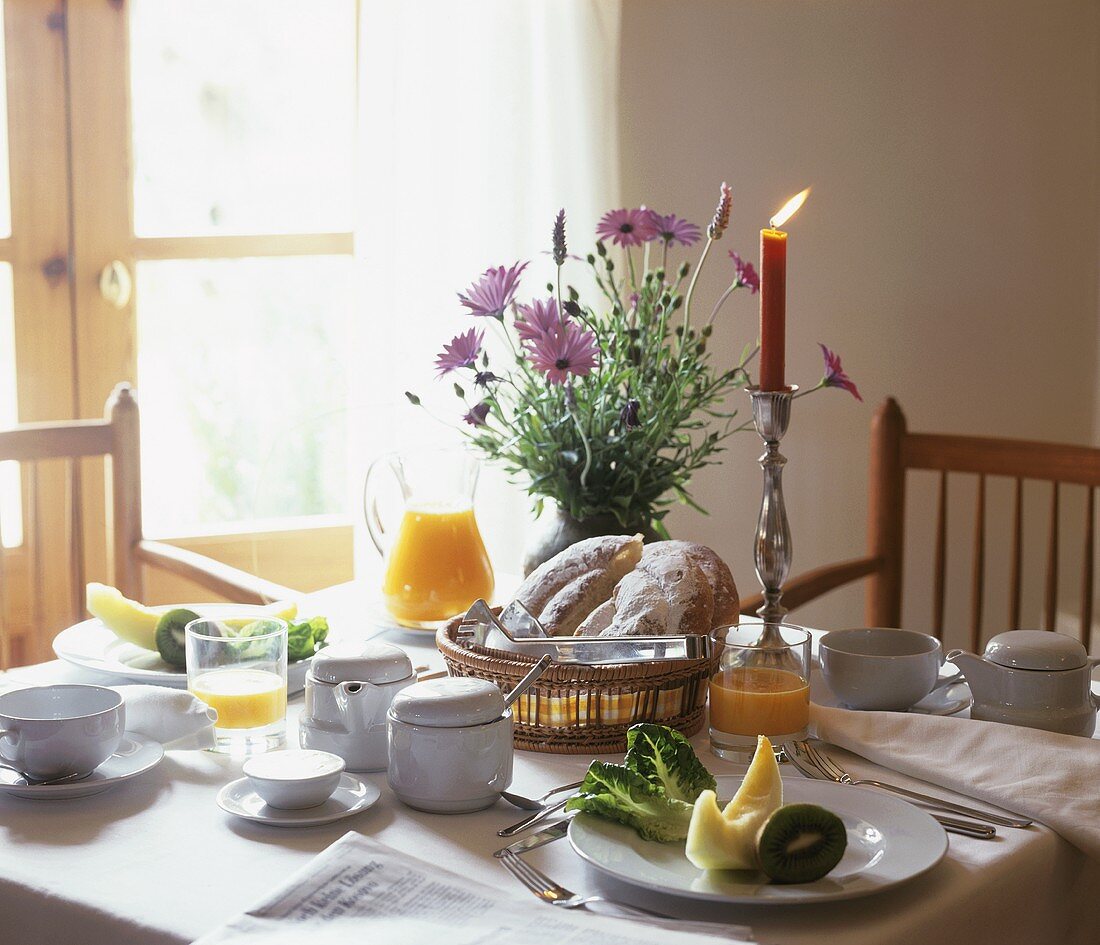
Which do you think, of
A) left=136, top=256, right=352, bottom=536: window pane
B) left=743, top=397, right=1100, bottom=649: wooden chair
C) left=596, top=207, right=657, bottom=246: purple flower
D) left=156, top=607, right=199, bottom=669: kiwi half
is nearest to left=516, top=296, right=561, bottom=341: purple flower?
left=596, top=207, right=657, bottom=246: purple flower

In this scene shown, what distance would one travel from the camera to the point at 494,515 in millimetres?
2443

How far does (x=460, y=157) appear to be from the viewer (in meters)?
2.37

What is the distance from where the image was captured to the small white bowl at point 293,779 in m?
0.87

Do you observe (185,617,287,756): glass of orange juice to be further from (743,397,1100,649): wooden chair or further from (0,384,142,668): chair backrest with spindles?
(743,397,1100,649): wooden chair

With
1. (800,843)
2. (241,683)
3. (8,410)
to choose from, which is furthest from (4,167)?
(800,843)

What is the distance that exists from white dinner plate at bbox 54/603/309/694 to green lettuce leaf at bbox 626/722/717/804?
355mm

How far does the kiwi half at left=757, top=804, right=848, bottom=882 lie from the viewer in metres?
0.75

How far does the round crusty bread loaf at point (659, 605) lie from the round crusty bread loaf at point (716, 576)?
4 cm

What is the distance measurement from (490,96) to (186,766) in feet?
5.40

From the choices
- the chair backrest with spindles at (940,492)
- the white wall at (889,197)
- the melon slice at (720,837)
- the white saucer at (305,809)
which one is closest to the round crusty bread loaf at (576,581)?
the white saucer at (305,809)

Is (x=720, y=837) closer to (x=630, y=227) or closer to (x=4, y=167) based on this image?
(x=630, y=227)

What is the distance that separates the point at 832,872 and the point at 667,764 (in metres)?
0.14

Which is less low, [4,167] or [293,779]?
[4,167]

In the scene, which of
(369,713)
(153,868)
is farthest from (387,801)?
(153,868)
